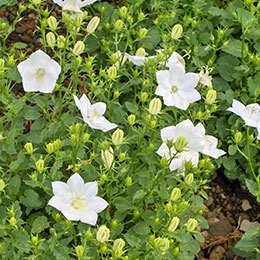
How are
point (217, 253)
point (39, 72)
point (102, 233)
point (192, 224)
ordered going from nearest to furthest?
point (102, 233) → point (192, 224) → point (39, 72) → point (217, 253)

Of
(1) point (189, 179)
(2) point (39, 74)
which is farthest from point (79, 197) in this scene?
(2) point (39, 74)

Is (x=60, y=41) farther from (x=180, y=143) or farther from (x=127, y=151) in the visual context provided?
(x=180, y=143)

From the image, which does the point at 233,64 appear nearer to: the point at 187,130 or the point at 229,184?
the point at 229,184

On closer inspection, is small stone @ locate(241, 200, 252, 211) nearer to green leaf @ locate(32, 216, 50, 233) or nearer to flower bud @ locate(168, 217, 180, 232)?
flower bud @ locate(168, 217, 180, 232)

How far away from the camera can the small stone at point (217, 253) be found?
375 centimetres

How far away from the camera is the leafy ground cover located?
2.87 metres

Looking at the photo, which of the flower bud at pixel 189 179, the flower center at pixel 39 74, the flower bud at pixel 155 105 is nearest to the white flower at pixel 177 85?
the flower bud at pixel 155 105

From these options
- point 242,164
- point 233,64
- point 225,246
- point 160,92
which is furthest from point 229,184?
point 160,92

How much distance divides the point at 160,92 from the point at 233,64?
4.10ft

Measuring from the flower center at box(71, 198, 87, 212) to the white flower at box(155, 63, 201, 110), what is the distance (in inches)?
32.8

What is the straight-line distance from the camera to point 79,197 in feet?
9.27

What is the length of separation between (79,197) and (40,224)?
44cm

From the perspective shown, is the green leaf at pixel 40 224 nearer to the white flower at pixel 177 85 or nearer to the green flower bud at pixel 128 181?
the green flower bud at pixel 128 181

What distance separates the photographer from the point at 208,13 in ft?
14.7
